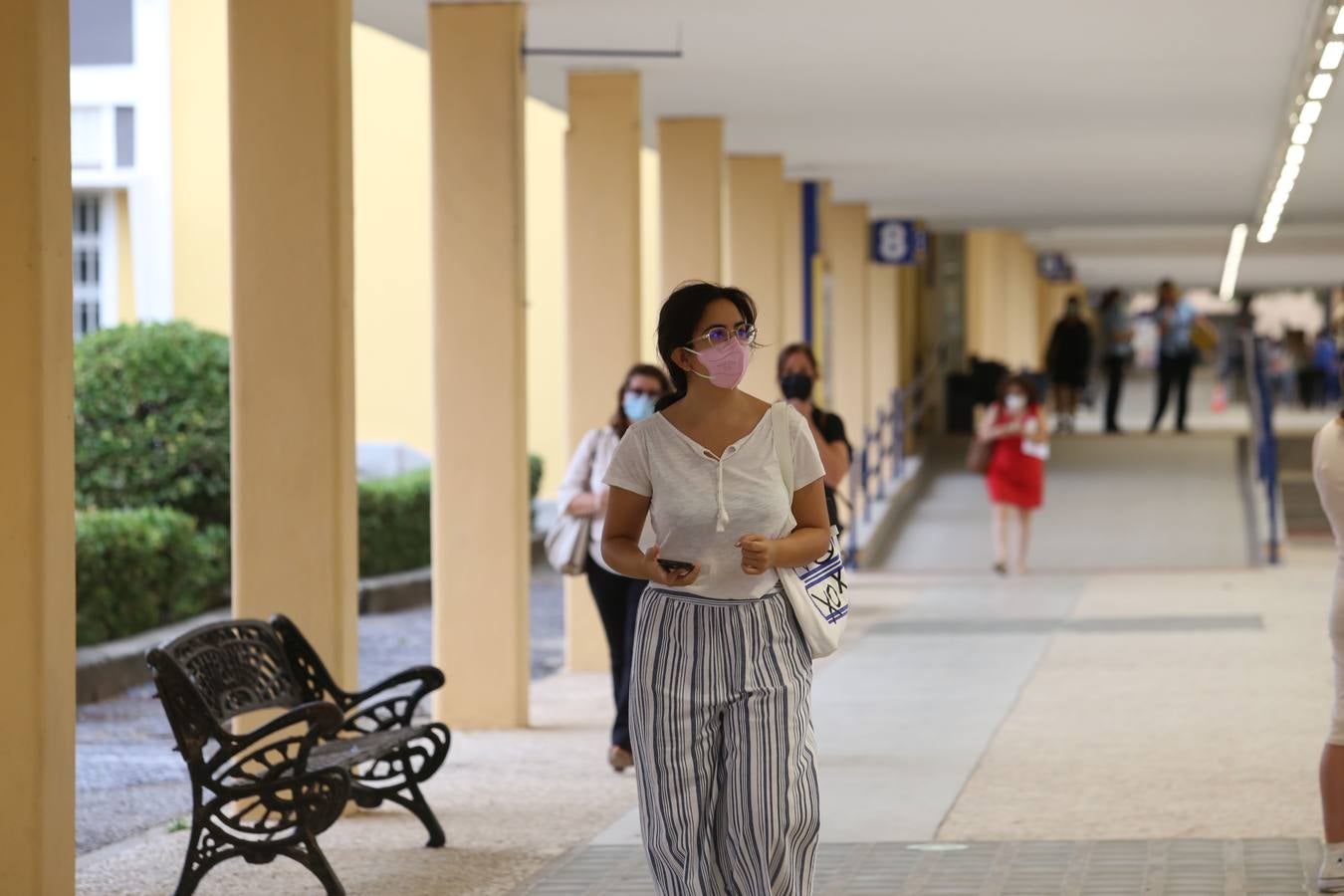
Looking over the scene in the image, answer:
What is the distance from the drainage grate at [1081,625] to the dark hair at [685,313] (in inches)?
357

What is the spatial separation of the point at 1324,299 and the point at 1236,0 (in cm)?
6124

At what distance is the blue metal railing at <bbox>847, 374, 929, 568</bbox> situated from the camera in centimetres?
1969

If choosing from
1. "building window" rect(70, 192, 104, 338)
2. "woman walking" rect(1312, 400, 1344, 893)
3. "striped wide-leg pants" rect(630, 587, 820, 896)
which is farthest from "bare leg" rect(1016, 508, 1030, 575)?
"striped wide-leg pants" rect(630, 587, 820, 896)

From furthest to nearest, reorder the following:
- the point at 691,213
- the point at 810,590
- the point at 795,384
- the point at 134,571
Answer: the point at 691,213 → the point at 134,571 → the point at 795,384 → the point at 810,590

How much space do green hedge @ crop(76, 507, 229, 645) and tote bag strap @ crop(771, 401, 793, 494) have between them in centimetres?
834

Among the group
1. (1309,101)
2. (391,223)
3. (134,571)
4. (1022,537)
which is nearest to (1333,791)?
(1309,101)

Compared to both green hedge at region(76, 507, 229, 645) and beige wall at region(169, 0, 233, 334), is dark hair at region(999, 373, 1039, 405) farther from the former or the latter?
beige wall at region(169, 0, 233, 334)

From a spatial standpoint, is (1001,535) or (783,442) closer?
(783,442)

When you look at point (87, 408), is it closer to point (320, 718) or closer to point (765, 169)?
point (765, 169)

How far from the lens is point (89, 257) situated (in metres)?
23.3

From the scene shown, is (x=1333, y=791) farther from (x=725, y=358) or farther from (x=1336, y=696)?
(x=725, y=358)

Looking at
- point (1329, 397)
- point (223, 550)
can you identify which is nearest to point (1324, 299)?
point (1329, 397)

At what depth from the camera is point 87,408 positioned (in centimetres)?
1558

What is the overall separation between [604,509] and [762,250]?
8.60 metres
